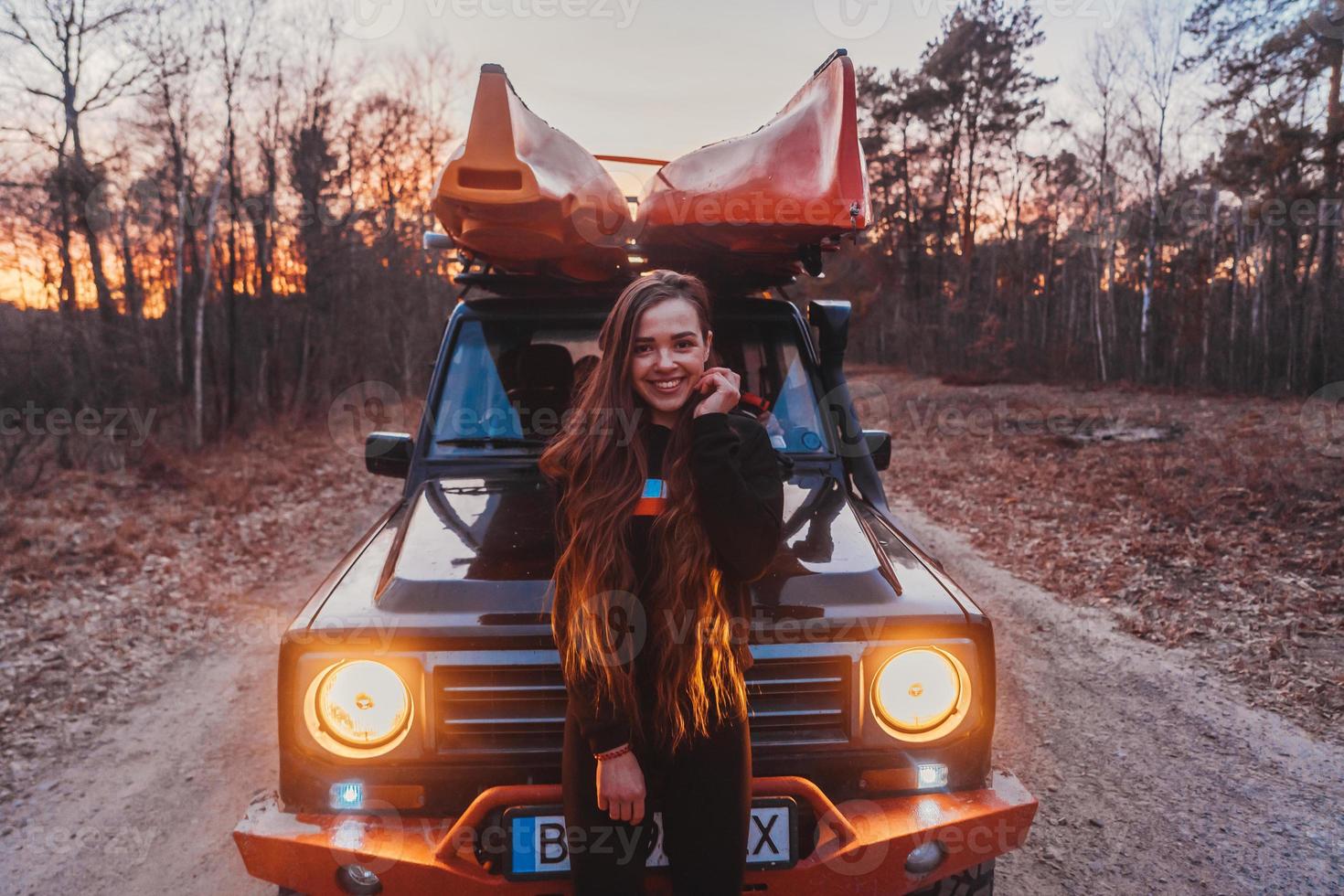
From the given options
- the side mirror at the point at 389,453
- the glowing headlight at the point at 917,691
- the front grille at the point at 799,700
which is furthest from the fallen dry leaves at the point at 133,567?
the glowing headlight at the point at 917,691

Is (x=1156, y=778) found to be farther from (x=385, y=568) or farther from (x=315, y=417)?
(x=315, y=417)

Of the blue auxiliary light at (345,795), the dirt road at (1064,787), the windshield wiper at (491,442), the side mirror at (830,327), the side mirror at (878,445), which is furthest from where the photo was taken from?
the side mirror at (830,327)

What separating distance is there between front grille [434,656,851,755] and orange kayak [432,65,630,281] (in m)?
1.50

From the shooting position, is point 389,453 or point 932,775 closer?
point 932,775

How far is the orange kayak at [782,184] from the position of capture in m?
2.63

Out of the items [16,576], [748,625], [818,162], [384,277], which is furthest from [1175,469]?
[384,277]

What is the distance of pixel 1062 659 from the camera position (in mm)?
5027

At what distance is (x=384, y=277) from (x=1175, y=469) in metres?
21.9

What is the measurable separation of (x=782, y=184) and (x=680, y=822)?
1.95 metres

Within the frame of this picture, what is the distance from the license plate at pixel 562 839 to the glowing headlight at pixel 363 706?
15.8 inches

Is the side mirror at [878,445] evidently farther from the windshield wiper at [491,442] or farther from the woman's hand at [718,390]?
the woman's hand at [718,390]

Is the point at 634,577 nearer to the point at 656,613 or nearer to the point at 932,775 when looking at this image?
the point at 656,613

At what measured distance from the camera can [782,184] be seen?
2.66 metres

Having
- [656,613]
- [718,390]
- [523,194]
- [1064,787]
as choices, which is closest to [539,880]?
[656,613]
